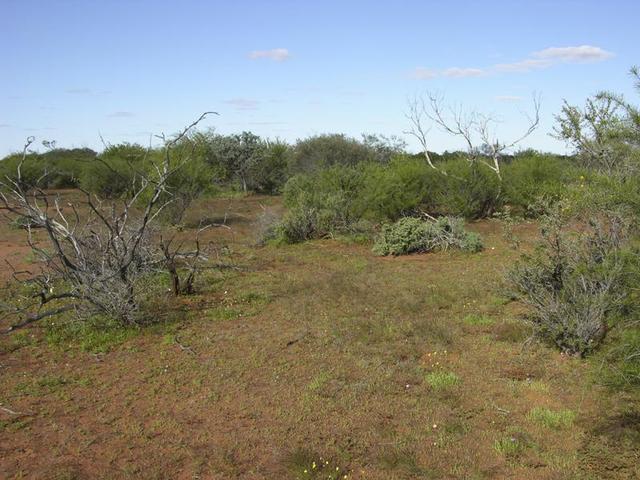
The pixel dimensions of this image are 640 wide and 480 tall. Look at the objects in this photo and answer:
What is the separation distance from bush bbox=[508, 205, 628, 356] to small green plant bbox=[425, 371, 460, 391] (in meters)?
1.56

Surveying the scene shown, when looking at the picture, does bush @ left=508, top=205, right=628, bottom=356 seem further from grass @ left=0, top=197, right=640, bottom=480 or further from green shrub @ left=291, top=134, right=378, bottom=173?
green shrub @ left=291, top=134, right=378, bottom=173

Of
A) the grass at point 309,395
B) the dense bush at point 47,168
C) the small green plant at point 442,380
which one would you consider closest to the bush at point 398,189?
the grass at point 309,395

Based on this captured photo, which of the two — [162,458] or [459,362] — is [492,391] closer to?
[459,362]

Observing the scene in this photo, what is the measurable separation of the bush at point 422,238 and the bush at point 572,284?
5.62m

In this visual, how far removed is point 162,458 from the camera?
5.04 m

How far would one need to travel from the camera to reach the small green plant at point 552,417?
549cm

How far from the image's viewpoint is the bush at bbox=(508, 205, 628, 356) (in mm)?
6840

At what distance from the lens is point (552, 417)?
557cm

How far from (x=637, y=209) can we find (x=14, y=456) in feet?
18.1

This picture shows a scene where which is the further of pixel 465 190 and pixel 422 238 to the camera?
pixel 465 190

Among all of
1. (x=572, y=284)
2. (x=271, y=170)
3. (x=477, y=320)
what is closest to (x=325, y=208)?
(x=477, y=320)

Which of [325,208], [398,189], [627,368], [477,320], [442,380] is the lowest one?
[442,380]

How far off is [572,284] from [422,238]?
751cm

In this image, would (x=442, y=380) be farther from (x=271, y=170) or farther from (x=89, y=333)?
(x=271, y=170)
